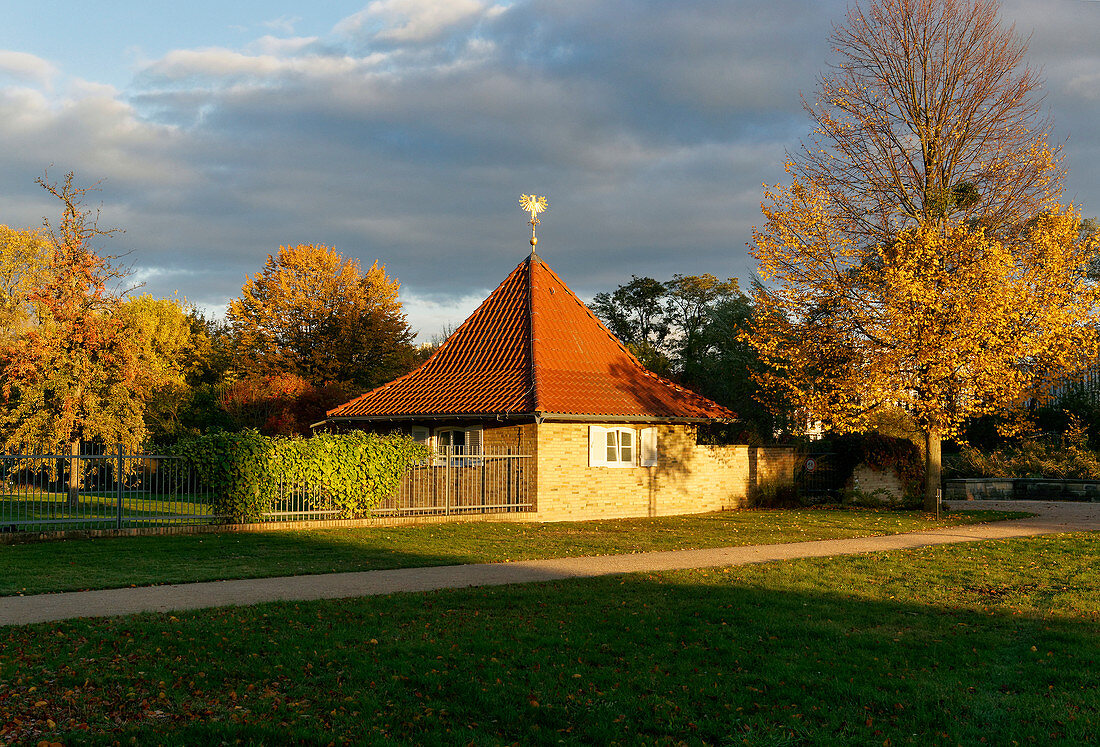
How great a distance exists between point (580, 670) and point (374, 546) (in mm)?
8741

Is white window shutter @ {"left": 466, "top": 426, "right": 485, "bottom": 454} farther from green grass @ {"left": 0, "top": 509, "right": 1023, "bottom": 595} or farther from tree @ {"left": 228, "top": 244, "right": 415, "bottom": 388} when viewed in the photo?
tree @ {"left": 228, "top": 244, "right": 415, "bottom": 388}

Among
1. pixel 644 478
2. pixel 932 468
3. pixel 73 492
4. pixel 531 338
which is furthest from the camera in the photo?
pixel 531 338

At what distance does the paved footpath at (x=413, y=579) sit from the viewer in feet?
30.7

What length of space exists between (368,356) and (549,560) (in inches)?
1223

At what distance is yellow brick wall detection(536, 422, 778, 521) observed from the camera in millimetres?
21031

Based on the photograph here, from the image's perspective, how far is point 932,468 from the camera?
22047 mm

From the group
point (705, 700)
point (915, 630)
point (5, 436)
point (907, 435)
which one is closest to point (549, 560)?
point (915, 630)

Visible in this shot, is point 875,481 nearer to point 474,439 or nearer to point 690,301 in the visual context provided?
point 474,439

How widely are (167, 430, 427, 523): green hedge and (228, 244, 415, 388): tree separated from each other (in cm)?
2309

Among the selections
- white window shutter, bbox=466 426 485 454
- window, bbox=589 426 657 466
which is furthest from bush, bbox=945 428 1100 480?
white window shutter, bbox=466 426 485 454

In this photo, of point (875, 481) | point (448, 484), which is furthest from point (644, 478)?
point (875, 481)

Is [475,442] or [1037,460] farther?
[1037,460]

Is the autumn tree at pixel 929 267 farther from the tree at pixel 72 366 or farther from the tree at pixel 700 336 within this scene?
the tree at pixel 72 366

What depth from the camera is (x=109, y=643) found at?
24.7 feet
